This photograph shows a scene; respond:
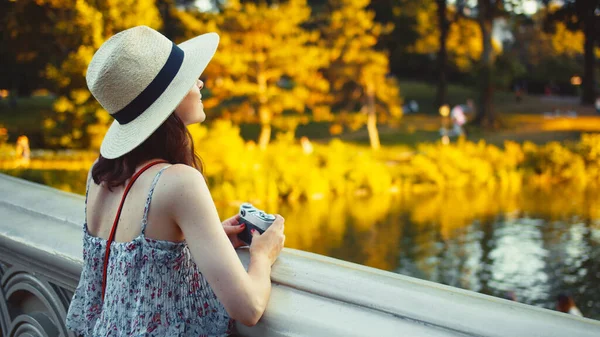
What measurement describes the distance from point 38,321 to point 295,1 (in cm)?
1233

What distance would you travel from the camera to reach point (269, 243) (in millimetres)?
983

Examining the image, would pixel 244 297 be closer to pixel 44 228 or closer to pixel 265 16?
pixel 44 228

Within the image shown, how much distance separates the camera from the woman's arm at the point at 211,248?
88cm

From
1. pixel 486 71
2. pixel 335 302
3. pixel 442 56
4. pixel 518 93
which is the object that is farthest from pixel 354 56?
pixel 335 302

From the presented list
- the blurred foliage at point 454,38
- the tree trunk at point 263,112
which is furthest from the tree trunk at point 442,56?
the tree trunk at point 263,112

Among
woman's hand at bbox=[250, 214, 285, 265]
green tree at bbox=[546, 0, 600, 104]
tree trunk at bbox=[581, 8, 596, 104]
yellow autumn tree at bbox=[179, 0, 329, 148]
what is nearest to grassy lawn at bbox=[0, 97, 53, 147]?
yellow autumn tree at bbox=[179, 0, 329, 148]

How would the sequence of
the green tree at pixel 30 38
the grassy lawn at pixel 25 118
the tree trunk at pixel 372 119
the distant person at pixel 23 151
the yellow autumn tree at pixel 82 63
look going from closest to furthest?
the yellow autumn tree at pixel 82 63 < the green tree at pixel 30 38 < the distant person at pixel 23 151 < the grassy lawn at pixel 25 118 < the tree trunk at pixel 372 119

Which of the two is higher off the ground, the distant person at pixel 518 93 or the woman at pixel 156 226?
the woman at pixel 156 226

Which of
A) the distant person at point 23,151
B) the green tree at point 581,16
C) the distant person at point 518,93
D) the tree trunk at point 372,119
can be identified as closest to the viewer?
the green tree at point 581,16

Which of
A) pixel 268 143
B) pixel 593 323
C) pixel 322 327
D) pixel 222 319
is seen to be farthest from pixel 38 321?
pixel 268 143

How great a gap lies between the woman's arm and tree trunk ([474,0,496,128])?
41.1 feet

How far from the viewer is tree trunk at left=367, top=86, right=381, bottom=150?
48.0 ft

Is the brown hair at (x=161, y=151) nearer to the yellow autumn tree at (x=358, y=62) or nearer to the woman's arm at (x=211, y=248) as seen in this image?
the woman's arm at (x=211, y=248)

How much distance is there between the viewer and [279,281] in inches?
36.3
